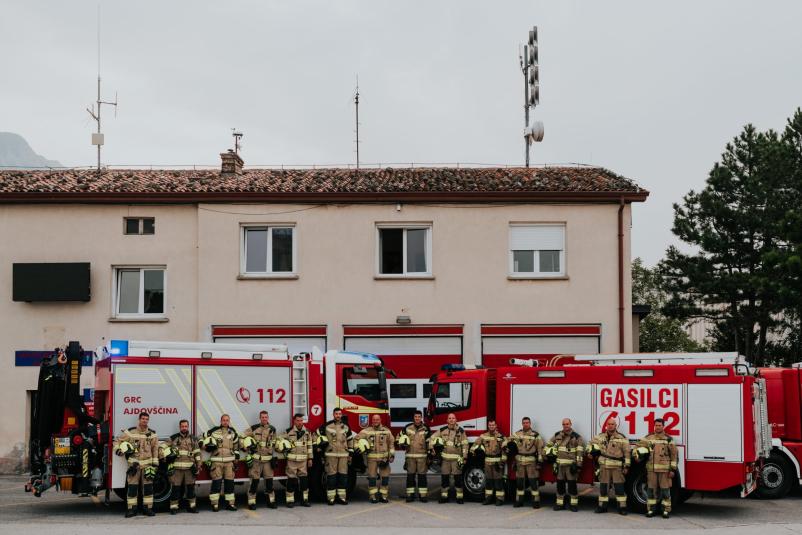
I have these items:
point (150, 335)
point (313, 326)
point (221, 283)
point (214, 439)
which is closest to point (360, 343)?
point (313, 326)

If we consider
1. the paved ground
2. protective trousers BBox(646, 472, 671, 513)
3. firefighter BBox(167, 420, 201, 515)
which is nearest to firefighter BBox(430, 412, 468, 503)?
the paved ground

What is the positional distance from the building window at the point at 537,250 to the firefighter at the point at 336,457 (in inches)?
312

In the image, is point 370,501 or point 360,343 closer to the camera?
point 370,501

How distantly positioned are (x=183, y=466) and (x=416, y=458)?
13.3 feet

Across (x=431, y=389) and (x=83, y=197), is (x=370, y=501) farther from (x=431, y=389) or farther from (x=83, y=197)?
(x=83, y=197)

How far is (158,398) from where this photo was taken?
14844 mm

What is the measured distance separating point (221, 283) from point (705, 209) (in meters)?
21.6

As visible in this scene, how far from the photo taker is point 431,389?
56.6 ft

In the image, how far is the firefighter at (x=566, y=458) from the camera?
1492 cm

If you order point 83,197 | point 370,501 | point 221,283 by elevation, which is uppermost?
point 83,197

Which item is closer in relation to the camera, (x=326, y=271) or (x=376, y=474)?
(x=376, y=474)

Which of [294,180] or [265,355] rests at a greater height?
[294,180]

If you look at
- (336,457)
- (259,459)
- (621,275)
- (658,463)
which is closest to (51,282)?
(259,459)

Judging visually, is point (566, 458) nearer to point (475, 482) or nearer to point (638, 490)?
point (638, 490)
